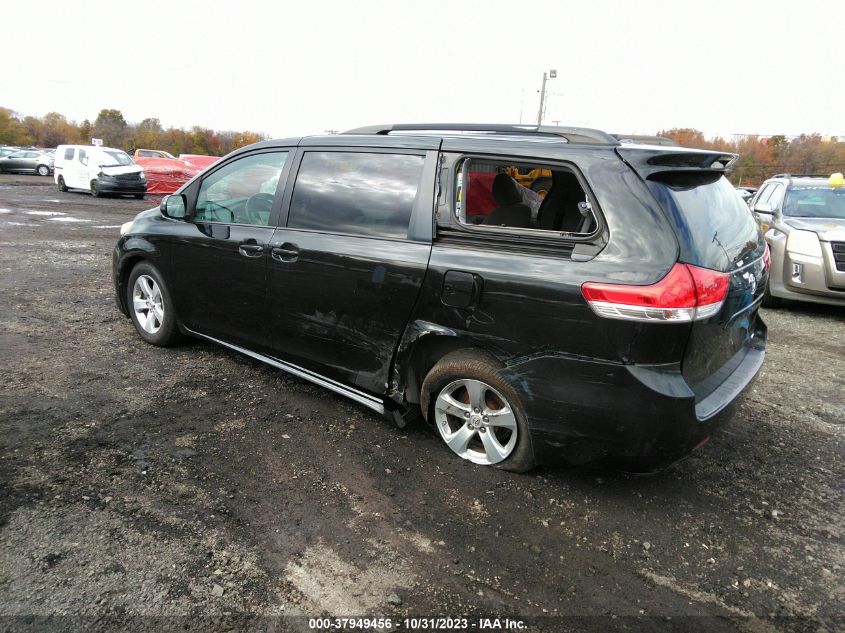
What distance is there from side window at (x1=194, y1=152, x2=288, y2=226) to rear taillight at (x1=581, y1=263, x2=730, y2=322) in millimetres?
2317

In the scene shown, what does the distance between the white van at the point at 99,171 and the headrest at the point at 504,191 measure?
20426 millimetres

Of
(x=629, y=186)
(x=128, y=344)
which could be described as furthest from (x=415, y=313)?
(x=128, y=344)

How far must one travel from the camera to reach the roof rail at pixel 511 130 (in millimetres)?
2926

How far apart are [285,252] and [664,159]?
225 centimetres

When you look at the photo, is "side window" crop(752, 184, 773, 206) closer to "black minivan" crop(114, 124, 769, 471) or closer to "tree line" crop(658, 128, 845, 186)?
"black minivan" crop(114, 124, 769, 471)

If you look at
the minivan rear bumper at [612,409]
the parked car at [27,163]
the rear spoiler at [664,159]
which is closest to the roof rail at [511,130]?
the rear spoiler at [664,159]

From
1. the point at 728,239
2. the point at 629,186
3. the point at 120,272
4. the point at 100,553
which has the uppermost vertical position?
the point at 629,186

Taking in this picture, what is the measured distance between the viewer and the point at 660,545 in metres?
2.70

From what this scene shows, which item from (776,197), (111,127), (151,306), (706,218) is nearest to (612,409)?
(706,218)

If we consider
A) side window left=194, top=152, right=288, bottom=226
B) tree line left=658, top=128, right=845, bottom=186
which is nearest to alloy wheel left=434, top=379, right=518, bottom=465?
side window left=194, top=152, right=288, bottom=226

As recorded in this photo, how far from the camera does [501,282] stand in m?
2.89

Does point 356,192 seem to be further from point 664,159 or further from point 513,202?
point 664,159

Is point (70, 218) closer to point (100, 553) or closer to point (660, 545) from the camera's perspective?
point (100, 553)

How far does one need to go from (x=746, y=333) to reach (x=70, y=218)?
1514 cm
